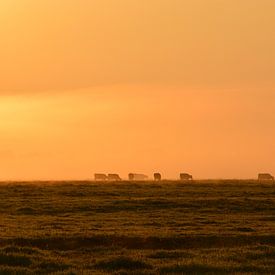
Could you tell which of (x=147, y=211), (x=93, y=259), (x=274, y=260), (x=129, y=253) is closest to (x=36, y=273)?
(x=93, y=259)

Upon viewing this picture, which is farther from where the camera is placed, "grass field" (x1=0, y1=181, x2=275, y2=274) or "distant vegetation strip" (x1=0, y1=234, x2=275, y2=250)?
"distant vegetation strip" (x1=0, y1=234, x2=275, y2=250)

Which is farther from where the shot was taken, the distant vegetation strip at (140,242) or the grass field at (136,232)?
the distant vegetation strip at (140,242)

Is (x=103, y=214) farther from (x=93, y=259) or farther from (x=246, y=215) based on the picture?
(x=93, y=259)

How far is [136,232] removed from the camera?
24.5m

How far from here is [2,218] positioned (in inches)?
1179

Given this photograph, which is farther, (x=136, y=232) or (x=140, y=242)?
(x=136, y=232)

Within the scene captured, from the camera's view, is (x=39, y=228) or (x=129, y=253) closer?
(x=129, y=253)

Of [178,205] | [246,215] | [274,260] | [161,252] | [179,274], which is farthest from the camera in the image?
[178,205]

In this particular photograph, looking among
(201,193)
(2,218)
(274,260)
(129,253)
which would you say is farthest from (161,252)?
(201,193)

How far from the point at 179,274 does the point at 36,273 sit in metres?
3.51

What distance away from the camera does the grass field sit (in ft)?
60.8

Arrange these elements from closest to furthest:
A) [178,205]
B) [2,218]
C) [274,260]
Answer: [274,260], [2,218], [178,205]

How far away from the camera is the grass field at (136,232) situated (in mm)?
18547

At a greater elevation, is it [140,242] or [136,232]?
[136,232]
